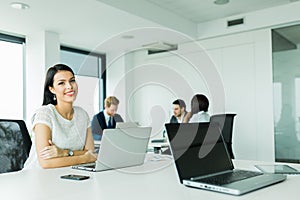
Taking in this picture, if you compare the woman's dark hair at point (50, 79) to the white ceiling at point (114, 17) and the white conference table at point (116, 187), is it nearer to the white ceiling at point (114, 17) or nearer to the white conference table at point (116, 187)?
the white conference table at point (116, 187)

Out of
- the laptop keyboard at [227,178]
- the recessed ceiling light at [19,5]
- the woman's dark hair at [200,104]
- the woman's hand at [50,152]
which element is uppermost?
the recessed ceiling light at [19,5]

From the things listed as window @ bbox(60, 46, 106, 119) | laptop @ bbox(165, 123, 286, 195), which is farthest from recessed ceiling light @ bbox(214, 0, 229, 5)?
laptop @ bbox(165, 123, 286, 195)

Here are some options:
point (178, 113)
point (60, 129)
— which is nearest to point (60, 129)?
point (60, 129)

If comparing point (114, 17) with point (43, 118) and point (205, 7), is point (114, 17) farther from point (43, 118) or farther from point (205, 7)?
point (43, 118)

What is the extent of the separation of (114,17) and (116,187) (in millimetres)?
3156

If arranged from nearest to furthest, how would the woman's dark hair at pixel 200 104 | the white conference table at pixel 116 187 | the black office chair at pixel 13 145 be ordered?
the white conference table at pixel 116 187 → the black office chair at pixel 13 145 → the woman's dark hair at pixel 200 104

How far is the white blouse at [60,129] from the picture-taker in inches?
73.5

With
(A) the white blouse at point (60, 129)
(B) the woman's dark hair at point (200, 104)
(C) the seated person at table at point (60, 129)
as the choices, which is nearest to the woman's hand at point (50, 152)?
(C) the seated person at table at point (60, 129)

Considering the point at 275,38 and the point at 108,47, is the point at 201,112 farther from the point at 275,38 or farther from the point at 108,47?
the point at 108,47

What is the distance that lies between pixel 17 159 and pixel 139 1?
2.61m

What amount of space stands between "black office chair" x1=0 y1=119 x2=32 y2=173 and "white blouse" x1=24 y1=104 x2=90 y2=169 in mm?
228

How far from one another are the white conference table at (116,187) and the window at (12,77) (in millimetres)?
3403

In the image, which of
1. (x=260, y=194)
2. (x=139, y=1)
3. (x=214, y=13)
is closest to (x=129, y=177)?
(x=260, y=194)

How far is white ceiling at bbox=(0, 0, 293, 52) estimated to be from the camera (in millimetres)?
3621
